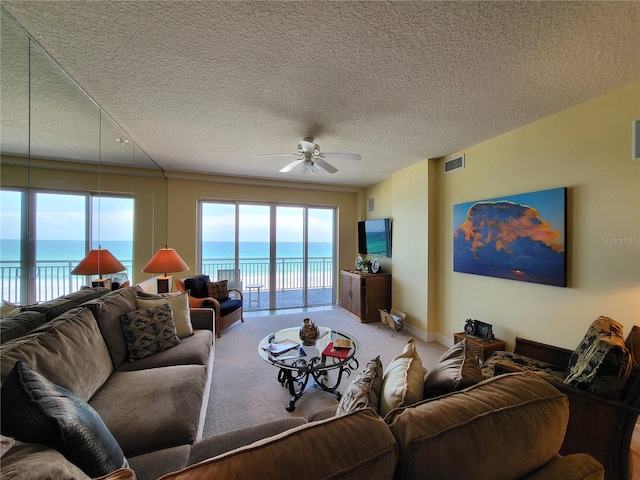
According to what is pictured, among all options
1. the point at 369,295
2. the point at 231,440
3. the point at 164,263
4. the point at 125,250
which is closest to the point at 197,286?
the point at 164,263

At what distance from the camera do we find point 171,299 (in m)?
2.38

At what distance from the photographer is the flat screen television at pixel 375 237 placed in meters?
4.48

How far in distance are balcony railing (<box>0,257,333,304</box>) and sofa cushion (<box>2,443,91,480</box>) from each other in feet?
4.29

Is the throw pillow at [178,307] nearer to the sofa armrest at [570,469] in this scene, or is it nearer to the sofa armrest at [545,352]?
the sofa armrest at [570,469]

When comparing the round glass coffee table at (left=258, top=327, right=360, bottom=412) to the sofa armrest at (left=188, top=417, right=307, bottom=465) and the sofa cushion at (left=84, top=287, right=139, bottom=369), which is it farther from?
the sofa cushion at (left=84, top=287, right=139, bottom=369)

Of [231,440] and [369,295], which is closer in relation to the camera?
[231,440]

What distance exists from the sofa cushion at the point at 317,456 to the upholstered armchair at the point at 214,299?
3253 millimetres

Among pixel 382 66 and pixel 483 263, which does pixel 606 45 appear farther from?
pixel 483 263

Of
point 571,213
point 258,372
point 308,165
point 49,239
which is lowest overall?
point 258,372

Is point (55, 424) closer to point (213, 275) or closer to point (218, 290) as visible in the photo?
point (218, 290)

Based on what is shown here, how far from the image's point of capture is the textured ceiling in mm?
1286

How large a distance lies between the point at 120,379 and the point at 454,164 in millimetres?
4027

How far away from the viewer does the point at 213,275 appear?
4965 millimetres

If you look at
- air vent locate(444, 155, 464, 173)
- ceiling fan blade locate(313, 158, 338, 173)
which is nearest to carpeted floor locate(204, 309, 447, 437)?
ceiling fan blade locate(313, 158, 338, 173)
